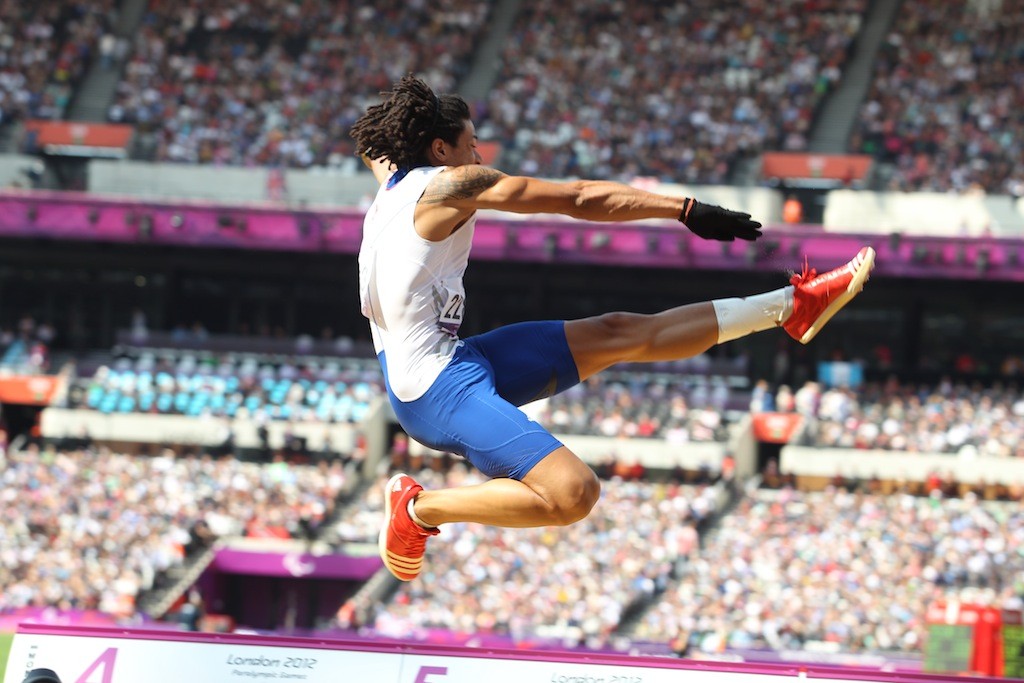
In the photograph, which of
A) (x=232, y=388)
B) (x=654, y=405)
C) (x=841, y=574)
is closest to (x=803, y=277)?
(x=841, y=574)

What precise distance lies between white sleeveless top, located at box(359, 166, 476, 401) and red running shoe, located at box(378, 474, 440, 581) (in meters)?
0.45

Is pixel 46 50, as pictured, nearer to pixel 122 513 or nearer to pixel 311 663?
pixel 122 513

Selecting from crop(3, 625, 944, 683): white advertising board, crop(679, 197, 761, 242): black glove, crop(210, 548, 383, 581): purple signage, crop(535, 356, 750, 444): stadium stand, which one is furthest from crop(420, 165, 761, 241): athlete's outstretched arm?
crop(535, 356, 750, 444): stadium stand

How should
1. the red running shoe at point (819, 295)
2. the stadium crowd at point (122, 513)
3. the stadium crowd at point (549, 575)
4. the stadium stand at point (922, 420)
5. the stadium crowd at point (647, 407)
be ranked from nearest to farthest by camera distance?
the red running shoe at point (819, 295)
the stadium crowd at point (549, 575)
the stadium crowd at point (122, 513)
the stadium stand at point (922, 420)
the stadium crowd at point (647, 407)

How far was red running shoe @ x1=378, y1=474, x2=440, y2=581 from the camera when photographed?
567 cm

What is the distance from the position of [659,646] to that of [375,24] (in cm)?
1540

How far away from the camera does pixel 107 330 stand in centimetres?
2609

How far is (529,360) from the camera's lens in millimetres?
5766

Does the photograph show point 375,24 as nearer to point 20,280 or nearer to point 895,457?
point 20,280

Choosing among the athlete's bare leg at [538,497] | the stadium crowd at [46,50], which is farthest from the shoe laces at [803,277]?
the stadium crowd at [46,50]

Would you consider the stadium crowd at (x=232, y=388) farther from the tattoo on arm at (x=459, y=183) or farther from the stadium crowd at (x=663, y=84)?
the tattoo on arm at (x=459, y=183)

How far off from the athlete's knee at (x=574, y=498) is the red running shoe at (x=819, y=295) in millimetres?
1217

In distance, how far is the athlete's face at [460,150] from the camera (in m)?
5.52

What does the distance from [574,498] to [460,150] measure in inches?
55.0
